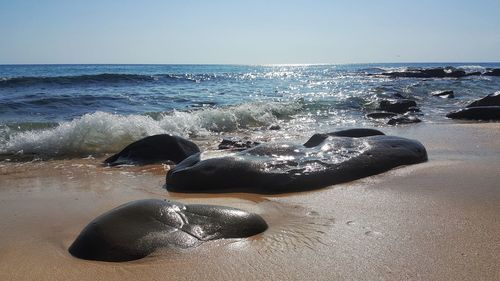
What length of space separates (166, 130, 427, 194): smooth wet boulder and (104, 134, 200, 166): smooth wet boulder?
120 cm

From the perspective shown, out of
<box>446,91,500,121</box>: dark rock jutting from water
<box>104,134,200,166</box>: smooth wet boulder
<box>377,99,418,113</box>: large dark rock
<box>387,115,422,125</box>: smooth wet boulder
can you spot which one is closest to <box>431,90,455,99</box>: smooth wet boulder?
<box>377,99,418,113</box>: large dark rock

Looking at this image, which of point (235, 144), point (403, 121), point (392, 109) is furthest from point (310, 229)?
point (392, 109)

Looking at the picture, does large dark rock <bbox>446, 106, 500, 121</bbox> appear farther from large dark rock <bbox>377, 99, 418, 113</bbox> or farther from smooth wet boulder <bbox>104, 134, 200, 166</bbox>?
smooth wet boulder <bbox>104, 134, 200, 166</bbox>

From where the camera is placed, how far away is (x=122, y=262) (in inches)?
110

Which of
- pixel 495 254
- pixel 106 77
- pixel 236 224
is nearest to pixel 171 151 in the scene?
pixel 236 224

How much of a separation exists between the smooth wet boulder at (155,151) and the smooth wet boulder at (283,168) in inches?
47.1

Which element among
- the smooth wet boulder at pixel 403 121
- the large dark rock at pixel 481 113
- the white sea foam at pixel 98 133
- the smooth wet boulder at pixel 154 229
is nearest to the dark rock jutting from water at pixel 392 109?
the smooth wet boulder at pixel 403 121

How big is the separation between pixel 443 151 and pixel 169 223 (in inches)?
190

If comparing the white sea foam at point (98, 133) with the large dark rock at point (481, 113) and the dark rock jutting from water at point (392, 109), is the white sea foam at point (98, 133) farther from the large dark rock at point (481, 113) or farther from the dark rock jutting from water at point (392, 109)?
the large dark rock at point (481, 113)

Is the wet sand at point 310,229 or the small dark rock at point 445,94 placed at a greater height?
the wet sand at point 310,229

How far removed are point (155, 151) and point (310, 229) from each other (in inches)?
143

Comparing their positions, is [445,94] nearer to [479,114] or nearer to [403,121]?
[479,114]

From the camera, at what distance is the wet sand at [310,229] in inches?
104

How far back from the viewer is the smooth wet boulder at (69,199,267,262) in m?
2.90
